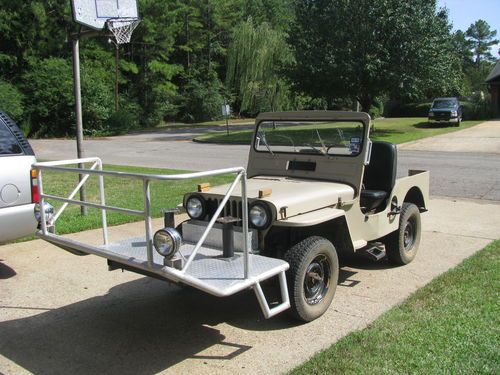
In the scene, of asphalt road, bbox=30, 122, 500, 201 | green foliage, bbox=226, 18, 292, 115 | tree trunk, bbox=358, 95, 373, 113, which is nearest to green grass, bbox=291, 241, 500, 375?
asphalt road, bbox=30, 122, 500, 201

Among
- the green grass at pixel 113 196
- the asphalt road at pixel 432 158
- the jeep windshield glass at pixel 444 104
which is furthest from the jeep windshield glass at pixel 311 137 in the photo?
the jeep windshield glass at pixel 444 104

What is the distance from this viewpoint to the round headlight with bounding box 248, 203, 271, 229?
3.97 metres

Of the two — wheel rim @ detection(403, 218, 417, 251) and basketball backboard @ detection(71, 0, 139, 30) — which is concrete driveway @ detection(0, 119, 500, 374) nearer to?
wheel rim @ detection(403, 218, 417, 251)

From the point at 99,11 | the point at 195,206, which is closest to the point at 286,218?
the point at 195,206

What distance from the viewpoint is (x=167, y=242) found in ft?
10.5

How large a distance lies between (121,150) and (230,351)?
804 inches

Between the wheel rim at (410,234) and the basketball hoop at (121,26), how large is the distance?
16.2 feet

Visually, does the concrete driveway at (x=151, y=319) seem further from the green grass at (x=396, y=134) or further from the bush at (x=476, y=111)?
the bush at (x=476, y=111)

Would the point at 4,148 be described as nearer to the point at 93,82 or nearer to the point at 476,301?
the point at 476,301

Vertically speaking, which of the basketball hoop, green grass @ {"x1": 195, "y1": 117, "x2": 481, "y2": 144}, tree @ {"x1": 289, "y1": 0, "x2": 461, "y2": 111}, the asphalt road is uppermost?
tree @ {"x1": 289, "y1": 0, "x2": 461, "y2": 111}

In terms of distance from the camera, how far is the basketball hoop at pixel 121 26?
762cm

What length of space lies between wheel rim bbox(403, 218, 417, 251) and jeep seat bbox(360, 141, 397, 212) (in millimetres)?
622

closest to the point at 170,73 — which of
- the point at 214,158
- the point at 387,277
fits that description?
the point at 214,158

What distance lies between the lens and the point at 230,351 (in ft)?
12.1
